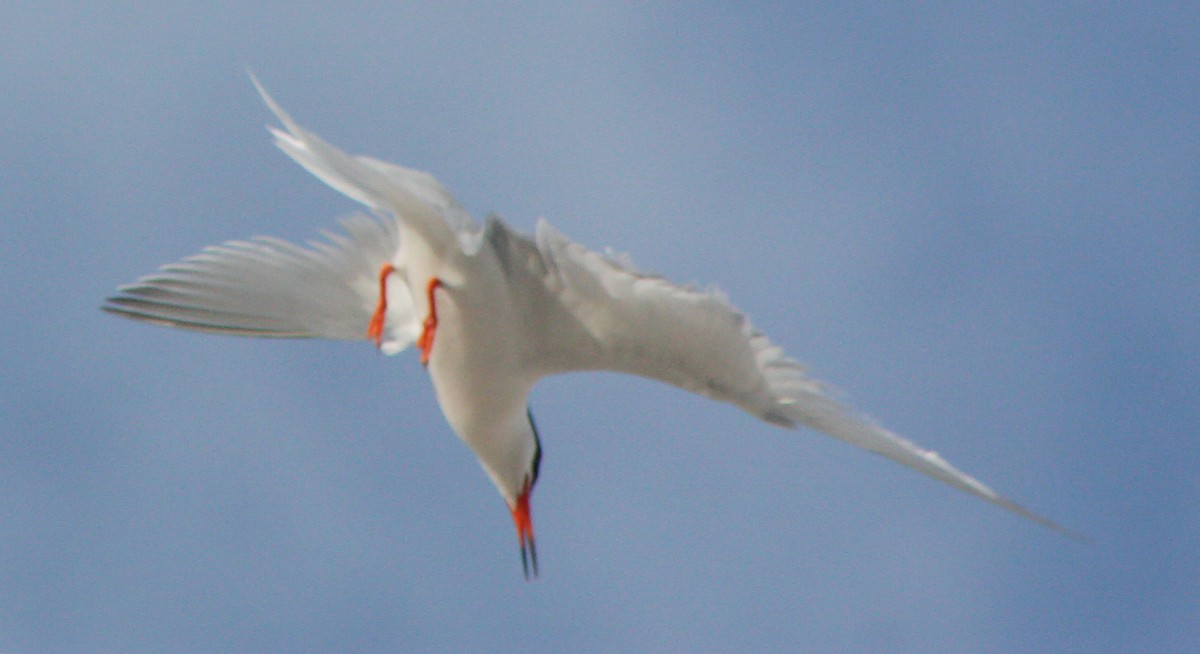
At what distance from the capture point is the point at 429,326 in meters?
4.56

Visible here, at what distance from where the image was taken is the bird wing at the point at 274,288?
5340 mm

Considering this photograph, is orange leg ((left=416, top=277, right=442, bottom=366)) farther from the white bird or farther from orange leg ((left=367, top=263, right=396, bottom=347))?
orange leg ((left=367, top=263, right=396, bottom=347))

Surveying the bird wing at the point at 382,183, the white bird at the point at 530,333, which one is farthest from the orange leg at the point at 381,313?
the bird wing at the point at 382,183

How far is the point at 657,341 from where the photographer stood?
15.1 feet

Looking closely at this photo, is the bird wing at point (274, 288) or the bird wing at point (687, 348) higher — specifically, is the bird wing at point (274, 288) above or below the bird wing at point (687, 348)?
above

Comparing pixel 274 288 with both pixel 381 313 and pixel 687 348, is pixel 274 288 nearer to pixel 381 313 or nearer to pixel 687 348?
pixel 381 313

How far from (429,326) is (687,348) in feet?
2.78

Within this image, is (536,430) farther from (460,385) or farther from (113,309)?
(113,309)

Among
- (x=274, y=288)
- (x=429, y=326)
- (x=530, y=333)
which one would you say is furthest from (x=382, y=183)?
(x=274, y=288)

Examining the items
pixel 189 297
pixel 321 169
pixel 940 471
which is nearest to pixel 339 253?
pixel 189 297

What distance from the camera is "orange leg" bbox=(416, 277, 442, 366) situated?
177 inches

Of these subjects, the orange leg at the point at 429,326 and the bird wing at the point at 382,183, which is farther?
the orange leg at the point at 429,326

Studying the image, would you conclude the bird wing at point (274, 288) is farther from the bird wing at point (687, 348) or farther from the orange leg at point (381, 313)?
the bird wing at point (687, 348)

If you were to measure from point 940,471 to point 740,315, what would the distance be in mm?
809
